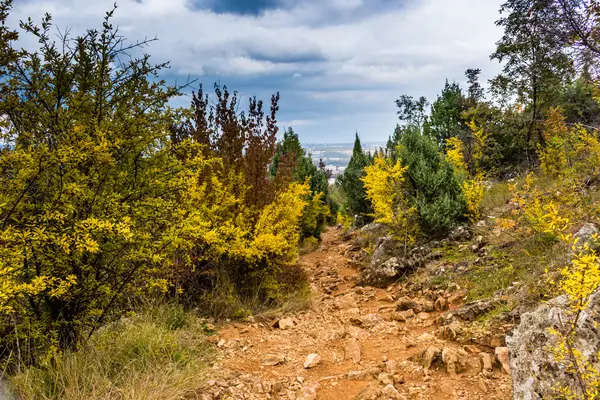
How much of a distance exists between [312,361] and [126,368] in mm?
1962

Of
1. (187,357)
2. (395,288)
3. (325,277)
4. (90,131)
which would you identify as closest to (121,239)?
(90,131)

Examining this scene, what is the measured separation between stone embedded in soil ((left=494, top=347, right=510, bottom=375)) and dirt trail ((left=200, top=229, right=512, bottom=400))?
0.06m

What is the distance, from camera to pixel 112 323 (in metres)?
3.75

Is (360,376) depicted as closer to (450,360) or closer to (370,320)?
(450,360)

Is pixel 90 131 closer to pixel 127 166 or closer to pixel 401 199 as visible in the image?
pixel 127 166

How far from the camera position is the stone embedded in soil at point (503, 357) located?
322 cm

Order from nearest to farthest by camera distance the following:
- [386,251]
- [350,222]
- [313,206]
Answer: [386,251] → [313,206] → [350,222]

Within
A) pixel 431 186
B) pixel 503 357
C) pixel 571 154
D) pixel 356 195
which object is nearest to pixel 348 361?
pixel 503 357

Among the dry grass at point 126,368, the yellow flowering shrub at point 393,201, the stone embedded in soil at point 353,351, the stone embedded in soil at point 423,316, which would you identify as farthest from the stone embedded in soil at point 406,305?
the dry grass at point 126,368

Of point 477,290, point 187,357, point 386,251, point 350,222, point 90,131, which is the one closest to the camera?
point 90,131

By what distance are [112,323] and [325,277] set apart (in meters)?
6.23

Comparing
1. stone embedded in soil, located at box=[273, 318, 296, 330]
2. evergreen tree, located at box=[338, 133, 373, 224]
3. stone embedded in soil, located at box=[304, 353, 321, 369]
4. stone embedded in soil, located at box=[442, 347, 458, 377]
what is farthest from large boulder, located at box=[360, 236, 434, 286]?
evergreen tree, located at box=[338, 133, 373, 224]

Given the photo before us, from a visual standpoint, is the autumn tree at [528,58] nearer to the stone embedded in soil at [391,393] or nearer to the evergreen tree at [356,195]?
A: the evergreen tree at [356,195]

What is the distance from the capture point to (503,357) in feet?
11.0
